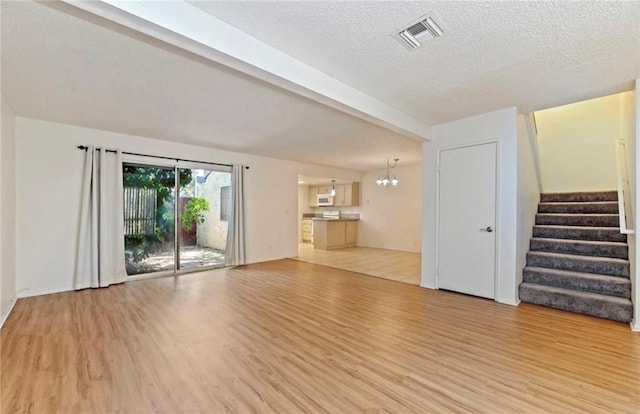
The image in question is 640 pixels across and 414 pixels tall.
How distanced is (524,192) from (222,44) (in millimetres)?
4208

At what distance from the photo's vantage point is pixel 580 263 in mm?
3777

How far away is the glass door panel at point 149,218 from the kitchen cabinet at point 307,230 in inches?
227

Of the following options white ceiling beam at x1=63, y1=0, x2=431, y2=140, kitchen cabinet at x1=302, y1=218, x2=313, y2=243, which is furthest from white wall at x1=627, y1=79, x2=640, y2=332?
kitchen cabinet at x1=302, y1=218, x2=313, y2=243

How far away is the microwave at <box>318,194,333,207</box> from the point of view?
9.88 meters

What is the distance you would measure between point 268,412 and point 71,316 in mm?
2973

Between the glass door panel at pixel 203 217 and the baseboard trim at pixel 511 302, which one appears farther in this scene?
the glass door panel at pixel 203 217

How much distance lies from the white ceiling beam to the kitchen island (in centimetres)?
587

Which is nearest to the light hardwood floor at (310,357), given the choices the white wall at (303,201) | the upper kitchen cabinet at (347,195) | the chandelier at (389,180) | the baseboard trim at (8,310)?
the baseboard trim at (8,310)

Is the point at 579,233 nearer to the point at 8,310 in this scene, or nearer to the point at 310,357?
the point at 310,357

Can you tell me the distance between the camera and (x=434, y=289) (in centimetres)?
444

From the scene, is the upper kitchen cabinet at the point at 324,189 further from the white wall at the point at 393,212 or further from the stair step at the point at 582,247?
the stair step at the point at 582,247

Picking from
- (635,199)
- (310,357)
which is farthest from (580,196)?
(310,357)

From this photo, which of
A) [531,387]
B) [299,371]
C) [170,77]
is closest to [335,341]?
[299,371]

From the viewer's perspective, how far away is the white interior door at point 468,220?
3.92 metres
